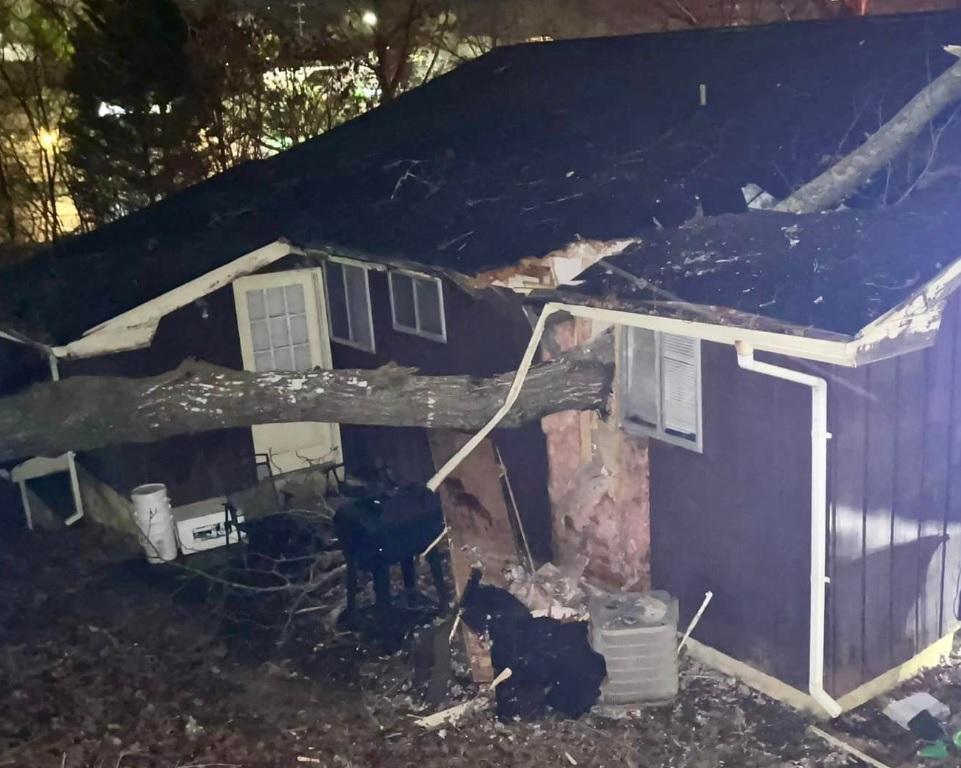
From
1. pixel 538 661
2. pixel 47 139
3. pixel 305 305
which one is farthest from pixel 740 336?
pixel 47 139

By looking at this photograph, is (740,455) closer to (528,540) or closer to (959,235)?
(959,235)

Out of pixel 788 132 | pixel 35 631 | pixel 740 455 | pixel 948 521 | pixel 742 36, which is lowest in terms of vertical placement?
pixel 35 631

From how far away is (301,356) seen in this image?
33.9 feet

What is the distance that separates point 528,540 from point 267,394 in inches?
113

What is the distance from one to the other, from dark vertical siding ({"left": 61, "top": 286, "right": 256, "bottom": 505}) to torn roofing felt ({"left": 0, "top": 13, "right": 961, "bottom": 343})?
2.06ft

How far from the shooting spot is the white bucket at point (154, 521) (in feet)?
29.3

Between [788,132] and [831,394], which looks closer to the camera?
[831,394]

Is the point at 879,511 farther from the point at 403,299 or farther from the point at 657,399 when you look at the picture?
the point at 403,299

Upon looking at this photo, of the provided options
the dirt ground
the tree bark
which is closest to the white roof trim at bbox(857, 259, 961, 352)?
the tree bark

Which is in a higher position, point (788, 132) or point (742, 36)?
point (742, 36)

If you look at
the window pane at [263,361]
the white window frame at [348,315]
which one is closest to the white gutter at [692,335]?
the white window frame at [348,315]

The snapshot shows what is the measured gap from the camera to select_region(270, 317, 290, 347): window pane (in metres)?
10.1

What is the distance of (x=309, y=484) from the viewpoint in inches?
406

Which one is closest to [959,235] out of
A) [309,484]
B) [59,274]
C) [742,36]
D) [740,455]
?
[740,455]
